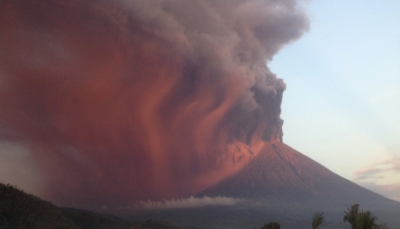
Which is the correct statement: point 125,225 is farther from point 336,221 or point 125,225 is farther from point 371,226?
point 336,221

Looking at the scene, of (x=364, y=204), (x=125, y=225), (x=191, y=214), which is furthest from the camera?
(x=364, y=204)

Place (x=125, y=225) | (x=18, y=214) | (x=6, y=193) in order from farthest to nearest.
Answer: (x=125, y=225)
(x=6, y=193)
(x=18, y=214)

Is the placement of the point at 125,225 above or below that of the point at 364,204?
below

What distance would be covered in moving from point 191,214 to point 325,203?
60023 millimetres

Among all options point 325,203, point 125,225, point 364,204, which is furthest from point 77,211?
point 364,204

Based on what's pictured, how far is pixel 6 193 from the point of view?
51500 mm

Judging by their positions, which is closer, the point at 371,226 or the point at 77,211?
the point at 371,226

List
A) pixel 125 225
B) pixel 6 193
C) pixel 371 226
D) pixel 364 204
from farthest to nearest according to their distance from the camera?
pixel 364 204
pixel 125 225
pixel 6 193
pixel 371 226

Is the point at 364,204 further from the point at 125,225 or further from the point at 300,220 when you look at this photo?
the point at 125,225

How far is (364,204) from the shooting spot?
190125 millimetres

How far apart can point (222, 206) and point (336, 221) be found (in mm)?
52984

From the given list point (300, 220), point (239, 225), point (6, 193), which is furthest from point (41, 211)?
point (300, 220)

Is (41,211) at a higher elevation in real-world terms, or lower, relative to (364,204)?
lower

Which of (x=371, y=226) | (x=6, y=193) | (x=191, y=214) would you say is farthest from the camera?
(x=191, y=214)
